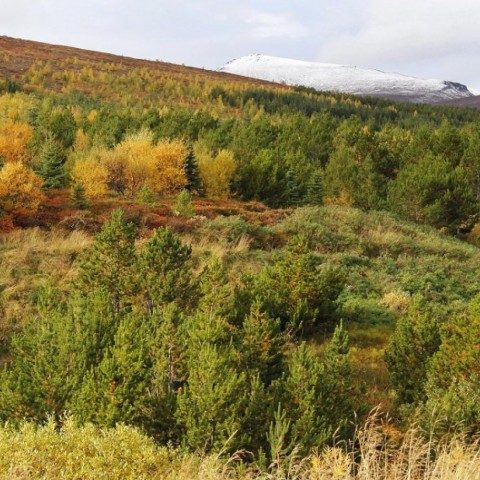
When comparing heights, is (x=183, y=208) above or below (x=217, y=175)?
below

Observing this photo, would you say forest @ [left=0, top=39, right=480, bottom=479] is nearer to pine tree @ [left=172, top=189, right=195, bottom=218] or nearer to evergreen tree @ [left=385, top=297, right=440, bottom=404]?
evergreen tree @ [left=385, top=297, right=440, bottom=404]

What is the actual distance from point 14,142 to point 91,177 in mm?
8100

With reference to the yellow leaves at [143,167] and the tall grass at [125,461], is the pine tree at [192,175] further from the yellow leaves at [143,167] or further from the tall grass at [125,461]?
the tall grass at [125,461]

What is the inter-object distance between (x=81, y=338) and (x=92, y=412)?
2042 millimetres

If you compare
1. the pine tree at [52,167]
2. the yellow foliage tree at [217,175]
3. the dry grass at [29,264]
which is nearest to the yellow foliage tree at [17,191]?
the dry grass at [29,264]

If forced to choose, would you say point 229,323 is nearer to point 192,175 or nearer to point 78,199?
point 78,199

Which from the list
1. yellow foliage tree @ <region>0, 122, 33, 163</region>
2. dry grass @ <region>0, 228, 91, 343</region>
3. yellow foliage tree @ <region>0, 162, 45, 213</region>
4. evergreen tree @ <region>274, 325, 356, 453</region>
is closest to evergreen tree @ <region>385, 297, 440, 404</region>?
evergreen tree @ <region>274, 325, 356, 453</region>

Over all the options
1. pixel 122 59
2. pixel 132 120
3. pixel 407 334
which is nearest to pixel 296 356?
pixel 407 334

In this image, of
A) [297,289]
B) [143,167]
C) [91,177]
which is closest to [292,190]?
[143,167]

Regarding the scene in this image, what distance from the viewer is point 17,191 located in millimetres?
21672

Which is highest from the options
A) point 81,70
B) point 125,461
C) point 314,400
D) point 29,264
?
point 81,70

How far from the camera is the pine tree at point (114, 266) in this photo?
13.1 m

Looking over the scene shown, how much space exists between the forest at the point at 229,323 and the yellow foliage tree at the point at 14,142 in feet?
0.53

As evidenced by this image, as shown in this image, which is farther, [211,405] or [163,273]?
[163,273]
